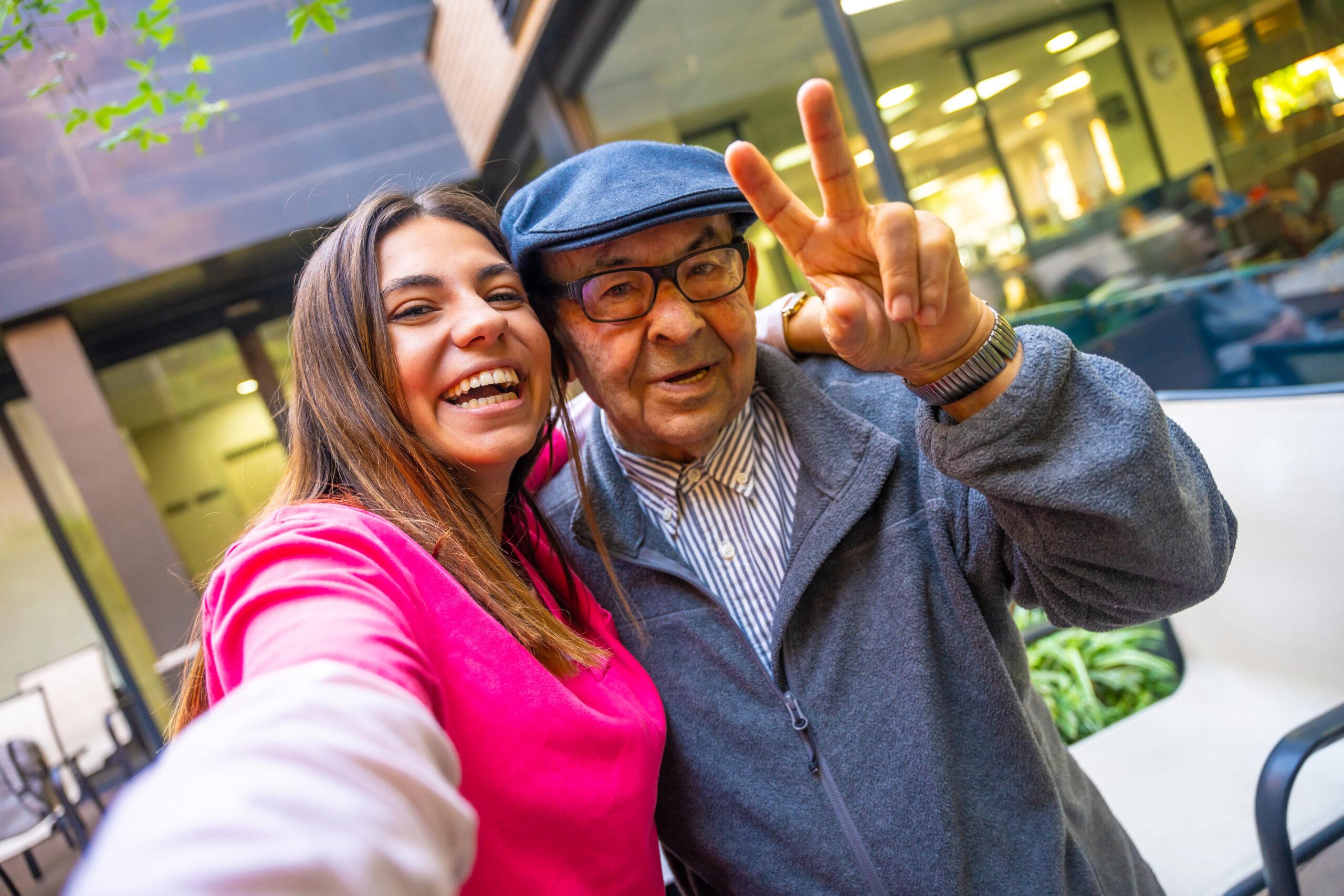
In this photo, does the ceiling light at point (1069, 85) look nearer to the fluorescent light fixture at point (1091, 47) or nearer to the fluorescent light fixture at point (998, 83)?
the fluorescent light fixture at point (1091, 47)

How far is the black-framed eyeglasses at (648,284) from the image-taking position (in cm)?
135

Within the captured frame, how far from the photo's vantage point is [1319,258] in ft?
8.76

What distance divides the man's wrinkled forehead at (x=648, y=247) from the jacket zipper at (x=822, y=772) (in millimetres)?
544

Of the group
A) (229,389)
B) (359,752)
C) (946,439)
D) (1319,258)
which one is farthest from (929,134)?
(229,389)

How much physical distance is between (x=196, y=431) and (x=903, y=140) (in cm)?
645

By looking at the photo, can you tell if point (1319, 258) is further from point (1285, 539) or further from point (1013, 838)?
point (1013, 838)

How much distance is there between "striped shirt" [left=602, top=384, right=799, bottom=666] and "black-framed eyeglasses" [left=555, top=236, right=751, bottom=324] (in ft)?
0.71

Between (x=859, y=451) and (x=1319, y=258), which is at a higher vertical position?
(x=859, y=451)

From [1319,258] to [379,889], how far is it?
3184 millimetres

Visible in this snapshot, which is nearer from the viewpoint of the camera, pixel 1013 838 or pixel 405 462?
pixel 405 462

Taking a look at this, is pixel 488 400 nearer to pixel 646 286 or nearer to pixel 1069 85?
pixel 646 286

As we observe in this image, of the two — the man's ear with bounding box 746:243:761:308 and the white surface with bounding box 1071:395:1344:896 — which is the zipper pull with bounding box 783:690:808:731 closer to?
Result: the man's ear with bounding box 746:243:761:308

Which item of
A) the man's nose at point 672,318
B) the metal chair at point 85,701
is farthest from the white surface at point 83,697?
the man's nose at point 672,318

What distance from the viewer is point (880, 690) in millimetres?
1251
